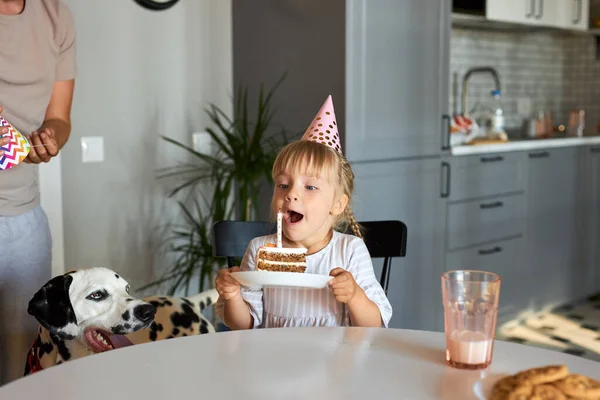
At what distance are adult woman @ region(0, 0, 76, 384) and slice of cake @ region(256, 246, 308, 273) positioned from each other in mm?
759

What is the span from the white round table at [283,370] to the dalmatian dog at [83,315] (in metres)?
0.57

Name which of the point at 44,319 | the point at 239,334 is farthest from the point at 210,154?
the point at 239,334

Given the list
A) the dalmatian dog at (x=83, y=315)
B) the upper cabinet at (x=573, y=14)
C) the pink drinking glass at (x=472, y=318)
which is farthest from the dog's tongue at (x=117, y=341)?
the upper cabinet at (x=573, y=14)

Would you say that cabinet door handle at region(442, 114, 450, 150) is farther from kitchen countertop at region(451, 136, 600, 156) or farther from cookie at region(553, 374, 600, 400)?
cookie at region(553, 374, 600, 400)

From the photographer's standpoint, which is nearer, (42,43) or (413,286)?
(42,43)

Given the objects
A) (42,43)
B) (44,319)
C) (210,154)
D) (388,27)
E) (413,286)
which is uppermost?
(388,27)

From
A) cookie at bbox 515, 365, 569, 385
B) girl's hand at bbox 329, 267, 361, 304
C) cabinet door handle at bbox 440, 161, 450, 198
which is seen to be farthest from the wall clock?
cookie at bbox 515, 365, 569, 385

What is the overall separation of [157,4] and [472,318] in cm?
251

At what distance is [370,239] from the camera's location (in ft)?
6.48

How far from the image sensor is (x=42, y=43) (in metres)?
2.09

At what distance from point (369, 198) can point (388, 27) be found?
0.74 metres

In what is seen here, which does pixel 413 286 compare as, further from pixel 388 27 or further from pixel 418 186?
pixel 388 27

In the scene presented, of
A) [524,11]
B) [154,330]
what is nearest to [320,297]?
[154,330]

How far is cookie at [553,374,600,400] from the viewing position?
1.00 metres
